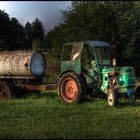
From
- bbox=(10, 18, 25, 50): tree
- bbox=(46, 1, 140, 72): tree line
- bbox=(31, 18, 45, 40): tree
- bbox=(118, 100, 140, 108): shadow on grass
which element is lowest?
bbox=(118, 100, 140, 108): shadow on grass

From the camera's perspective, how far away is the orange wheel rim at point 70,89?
18.0 meters

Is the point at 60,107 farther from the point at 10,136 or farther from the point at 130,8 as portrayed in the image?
the point at 130,8

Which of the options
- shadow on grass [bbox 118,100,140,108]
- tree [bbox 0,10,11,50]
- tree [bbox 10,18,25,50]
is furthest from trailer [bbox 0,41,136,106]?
tree [bbox 10,18,25,50]

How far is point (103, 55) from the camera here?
733 inches

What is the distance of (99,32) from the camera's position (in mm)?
39438

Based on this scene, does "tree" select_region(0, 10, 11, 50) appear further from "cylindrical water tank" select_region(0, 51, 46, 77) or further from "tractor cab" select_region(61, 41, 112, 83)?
"tractor cab" select_region(61, 41, 112, 83)

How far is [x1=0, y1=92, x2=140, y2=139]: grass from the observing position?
11117mm

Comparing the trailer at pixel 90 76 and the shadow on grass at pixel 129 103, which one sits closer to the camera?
the shadow on grass at pixel 129 103

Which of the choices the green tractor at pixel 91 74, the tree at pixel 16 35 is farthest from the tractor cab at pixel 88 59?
the tree at pixel 16 35

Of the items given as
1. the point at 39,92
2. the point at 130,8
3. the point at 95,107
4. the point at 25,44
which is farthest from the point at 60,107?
the point at 25,44

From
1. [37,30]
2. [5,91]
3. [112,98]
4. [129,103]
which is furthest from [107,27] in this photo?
[37,30]

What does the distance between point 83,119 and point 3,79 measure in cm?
884

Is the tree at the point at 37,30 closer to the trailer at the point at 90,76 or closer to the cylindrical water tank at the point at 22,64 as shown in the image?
the cylindrical water tank at the point at 22,64

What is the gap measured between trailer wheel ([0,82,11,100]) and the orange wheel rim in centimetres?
314
